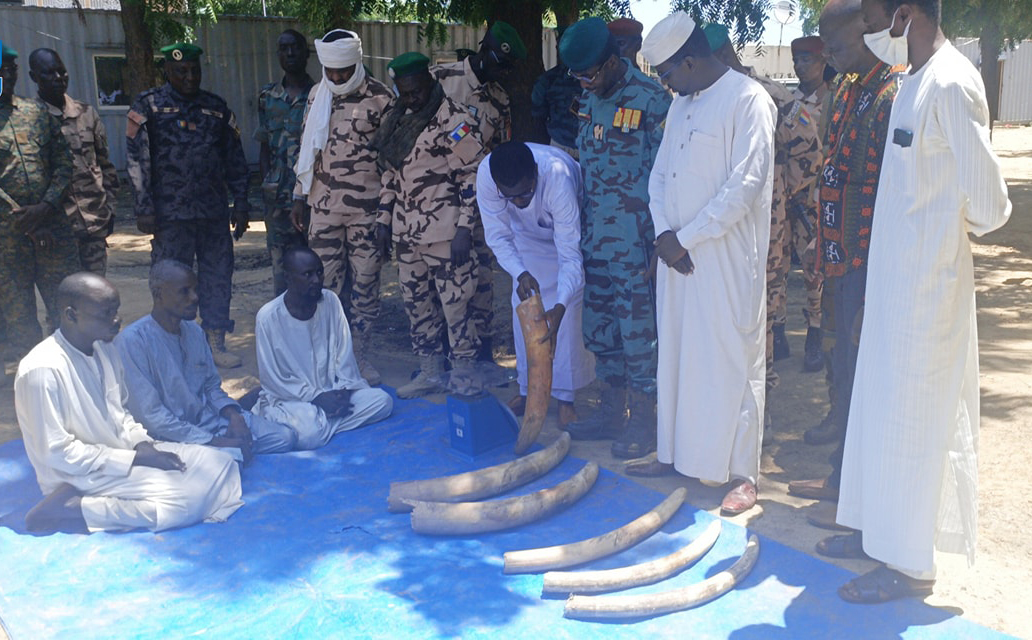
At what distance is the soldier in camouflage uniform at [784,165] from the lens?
5602 mm

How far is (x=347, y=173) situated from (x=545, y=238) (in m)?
1.58

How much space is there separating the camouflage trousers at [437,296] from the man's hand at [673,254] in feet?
5.56

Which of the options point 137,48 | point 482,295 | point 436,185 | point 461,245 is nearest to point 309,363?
point 461,245

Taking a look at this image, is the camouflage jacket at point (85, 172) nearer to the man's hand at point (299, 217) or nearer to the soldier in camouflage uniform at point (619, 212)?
the man's hand at point (299, 217)

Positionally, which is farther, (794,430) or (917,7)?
(794,430)

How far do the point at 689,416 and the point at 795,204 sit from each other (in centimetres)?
260

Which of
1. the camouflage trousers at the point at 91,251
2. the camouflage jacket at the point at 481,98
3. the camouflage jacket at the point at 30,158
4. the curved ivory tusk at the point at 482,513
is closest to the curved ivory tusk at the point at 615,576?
the curved ivory tusk at the point at 482,513

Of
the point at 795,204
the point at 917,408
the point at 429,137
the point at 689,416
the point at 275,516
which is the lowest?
the point at 275,516

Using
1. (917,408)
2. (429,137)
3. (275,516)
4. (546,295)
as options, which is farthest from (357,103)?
(917,408)

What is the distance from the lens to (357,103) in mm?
5918

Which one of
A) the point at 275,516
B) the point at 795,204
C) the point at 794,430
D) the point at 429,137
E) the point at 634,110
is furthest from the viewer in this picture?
the point at 795,204

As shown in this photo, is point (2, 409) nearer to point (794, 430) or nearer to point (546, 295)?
point (546, 295)

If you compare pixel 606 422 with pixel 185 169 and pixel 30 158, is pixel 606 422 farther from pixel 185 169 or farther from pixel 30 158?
pixel 30 158

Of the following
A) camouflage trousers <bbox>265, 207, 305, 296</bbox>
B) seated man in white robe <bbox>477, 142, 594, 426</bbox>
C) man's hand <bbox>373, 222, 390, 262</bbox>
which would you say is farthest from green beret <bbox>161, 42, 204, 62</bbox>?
seated man in white robe <bbox>477, 142, 594, 426</bbox>
